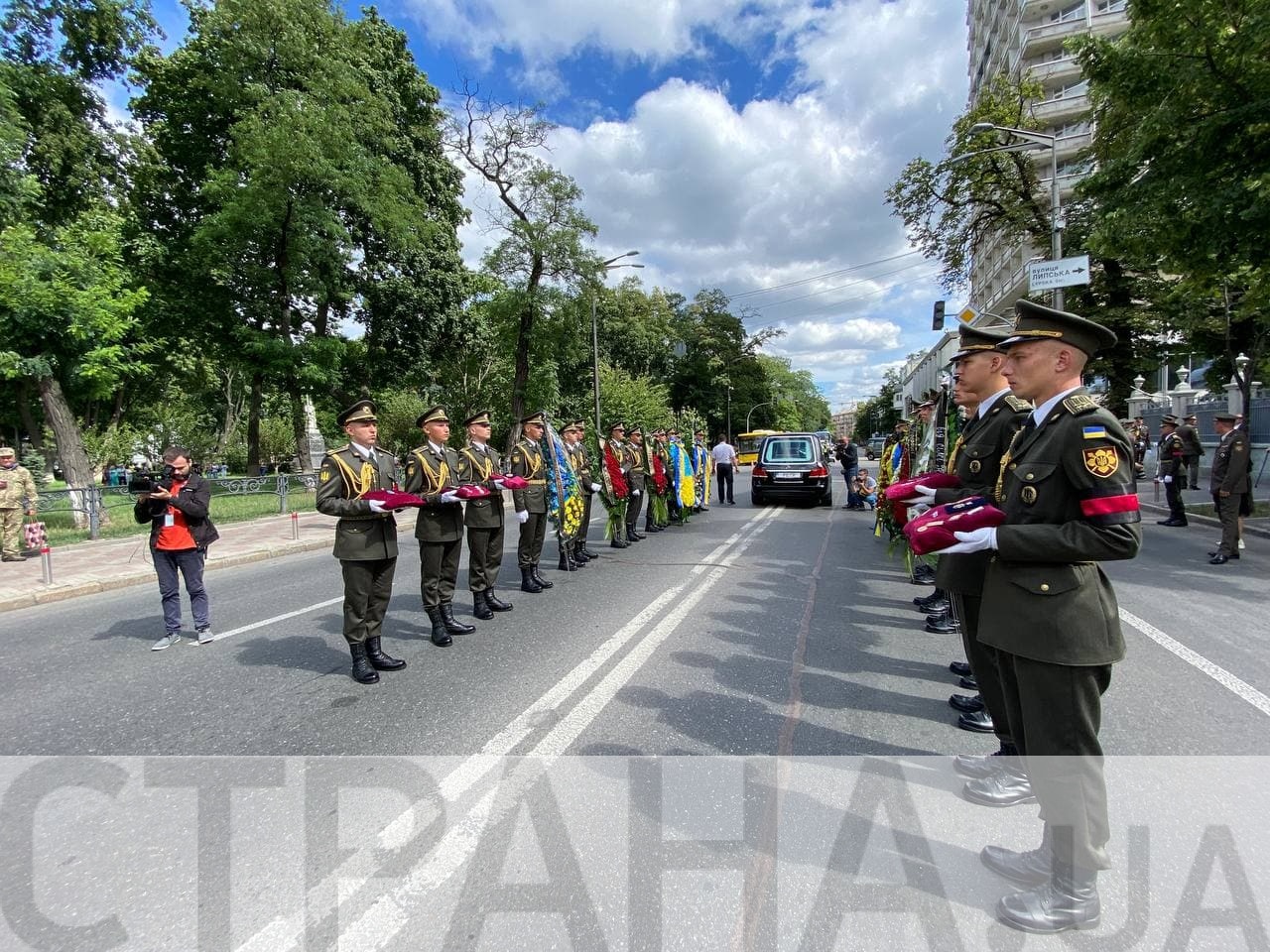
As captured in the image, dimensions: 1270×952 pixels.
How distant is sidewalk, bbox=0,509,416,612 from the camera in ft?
26.3

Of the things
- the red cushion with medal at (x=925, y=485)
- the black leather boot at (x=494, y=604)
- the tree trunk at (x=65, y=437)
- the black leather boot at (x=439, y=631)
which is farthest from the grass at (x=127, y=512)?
the red cushion with medal at (x=925, y=485)

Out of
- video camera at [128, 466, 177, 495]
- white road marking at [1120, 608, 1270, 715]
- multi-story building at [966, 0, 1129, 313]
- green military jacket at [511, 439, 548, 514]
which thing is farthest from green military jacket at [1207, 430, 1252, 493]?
multi-story building at [966, 0, 1129, 313]

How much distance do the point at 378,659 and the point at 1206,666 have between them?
5878mm

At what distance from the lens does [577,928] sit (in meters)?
2.15

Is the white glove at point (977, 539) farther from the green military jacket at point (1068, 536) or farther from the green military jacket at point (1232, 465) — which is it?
the green military jacket at point (1232, 465)

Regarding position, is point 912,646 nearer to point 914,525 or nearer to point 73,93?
point 914,525

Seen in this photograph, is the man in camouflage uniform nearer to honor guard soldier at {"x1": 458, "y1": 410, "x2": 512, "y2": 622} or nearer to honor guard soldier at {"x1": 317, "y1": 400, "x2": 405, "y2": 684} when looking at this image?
honor guard soldier at {"x1": 458, "y1": 410, "x2": 512, "y2": 622}

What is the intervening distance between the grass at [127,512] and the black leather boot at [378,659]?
721cm

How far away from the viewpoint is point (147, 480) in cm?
538

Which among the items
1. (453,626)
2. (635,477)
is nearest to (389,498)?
(453,626)

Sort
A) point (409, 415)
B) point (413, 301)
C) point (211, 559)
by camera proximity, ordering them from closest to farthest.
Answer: point (211, 559) < point (413, 301) < point (409, 415)

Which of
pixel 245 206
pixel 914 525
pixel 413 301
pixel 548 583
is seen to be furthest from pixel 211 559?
pixel 413 301

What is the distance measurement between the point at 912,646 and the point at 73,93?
24697mm

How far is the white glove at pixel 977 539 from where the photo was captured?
230 cm
